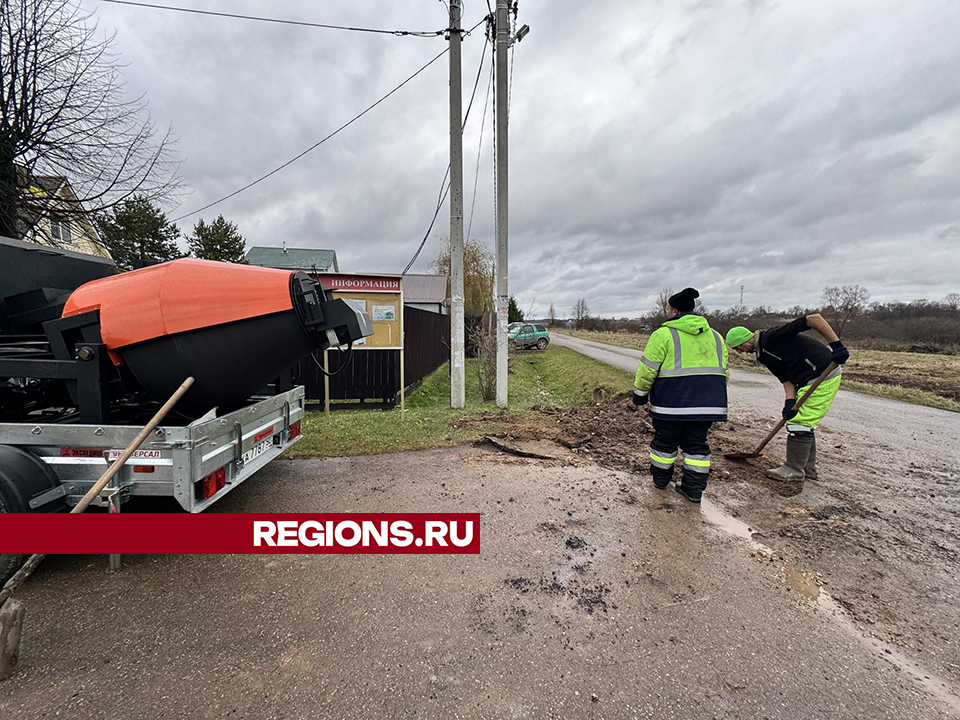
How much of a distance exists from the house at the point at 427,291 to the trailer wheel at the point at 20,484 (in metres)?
28.9

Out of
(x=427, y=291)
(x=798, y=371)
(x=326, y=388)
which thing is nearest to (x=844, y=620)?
(x=798, y=371)

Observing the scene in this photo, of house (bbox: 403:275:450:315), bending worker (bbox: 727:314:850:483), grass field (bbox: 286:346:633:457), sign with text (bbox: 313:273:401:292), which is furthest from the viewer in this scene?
house (bbox: 403:275:450:315)

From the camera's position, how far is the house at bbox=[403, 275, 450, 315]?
32281 millimetres

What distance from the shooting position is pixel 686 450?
3.86m

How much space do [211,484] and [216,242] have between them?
3967 cm

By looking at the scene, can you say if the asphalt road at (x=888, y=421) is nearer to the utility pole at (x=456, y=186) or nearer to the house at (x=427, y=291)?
the utility pole at (x=456, y=186)

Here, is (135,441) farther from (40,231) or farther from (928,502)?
(40,231)

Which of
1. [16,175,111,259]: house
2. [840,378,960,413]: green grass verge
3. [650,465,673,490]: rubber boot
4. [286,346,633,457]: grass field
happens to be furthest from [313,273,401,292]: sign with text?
[840,378,960,413]: green grass verge

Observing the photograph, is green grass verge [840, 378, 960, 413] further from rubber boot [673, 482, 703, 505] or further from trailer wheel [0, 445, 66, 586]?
trailer wheel [0, 445, 66, 586]

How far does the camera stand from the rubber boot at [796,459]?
433cm

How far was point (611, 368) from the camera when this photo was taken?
45.4ft

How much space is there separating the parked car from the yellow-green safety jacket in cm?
2065

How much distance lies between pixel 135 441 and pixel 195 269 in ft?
3.43

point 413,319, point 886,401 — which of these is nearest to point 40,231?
point 413,319
